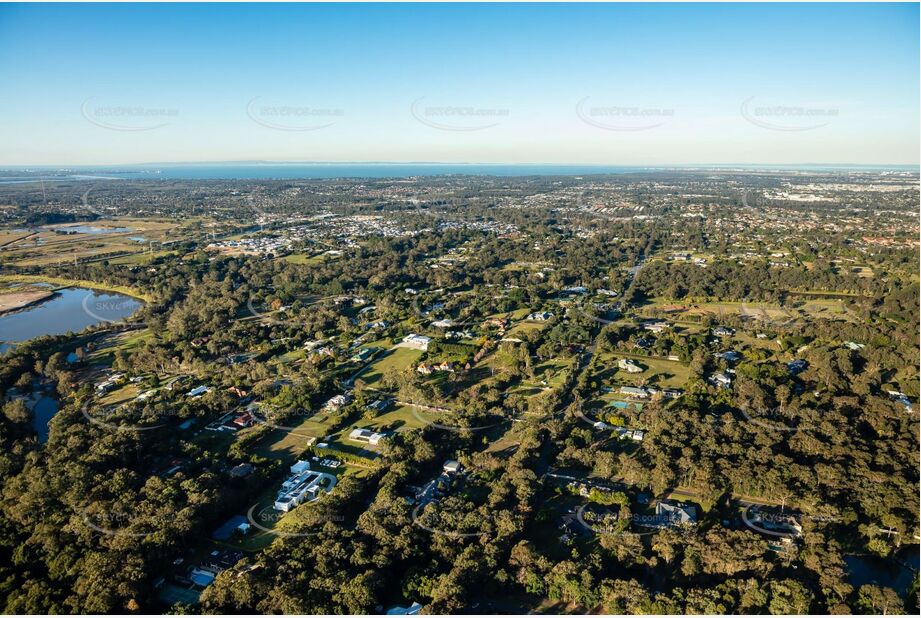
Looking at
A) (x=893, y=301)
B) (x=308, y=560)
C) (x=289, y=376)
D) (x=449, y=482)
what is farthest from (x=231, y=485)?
(x=893, y=301)

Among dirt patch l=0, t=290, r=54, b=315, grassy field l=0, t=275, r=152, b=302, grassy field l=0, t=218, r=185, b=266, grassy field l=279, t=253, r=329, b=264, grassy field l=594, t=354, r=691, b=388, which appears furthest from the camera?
grassy field l=0, t=218, r=185, b=266

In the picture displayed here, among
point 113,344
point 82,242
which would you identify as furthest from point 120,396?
point 82,242

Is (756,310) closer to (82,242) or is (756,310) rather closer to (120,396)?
(120,396)

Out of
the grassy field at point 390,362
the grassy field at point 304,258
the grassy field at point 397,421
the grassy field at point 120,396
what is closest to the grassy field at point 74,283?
the grassy field at point 304,258

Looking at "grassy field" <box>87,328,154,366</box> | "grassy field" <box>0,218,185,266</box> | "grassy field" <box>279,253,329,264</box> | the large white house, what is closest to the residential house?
the large white house

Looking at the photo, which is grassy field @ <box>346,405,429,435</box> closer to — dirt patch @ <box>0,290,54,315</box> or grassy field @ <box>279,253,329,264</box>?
grassy field @ <box>279,253,329,264</box>

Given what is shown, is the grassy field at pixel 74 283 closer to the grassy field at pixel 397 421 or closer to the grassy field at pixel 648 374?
the grassy field at pixel 397 421

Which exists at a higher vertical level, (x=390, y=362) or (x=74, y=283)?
(x=74, y=283)

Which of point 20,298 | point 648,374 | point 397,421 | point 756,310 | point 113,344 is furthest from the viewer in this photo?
point 20,298

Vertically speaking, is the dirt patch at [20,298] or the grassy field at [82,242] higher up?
the grassy field at [82,242]

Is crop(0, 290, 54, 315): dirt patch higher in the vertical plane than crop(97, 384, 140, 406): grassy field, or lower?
higher

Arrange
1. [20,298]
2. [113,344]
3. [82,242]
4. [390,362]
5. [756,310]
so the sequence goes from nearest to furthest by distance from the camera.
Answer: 1. [390,362]
2. [113,344]
3. [756,310]
4. [20,298]
5. [82,242]
